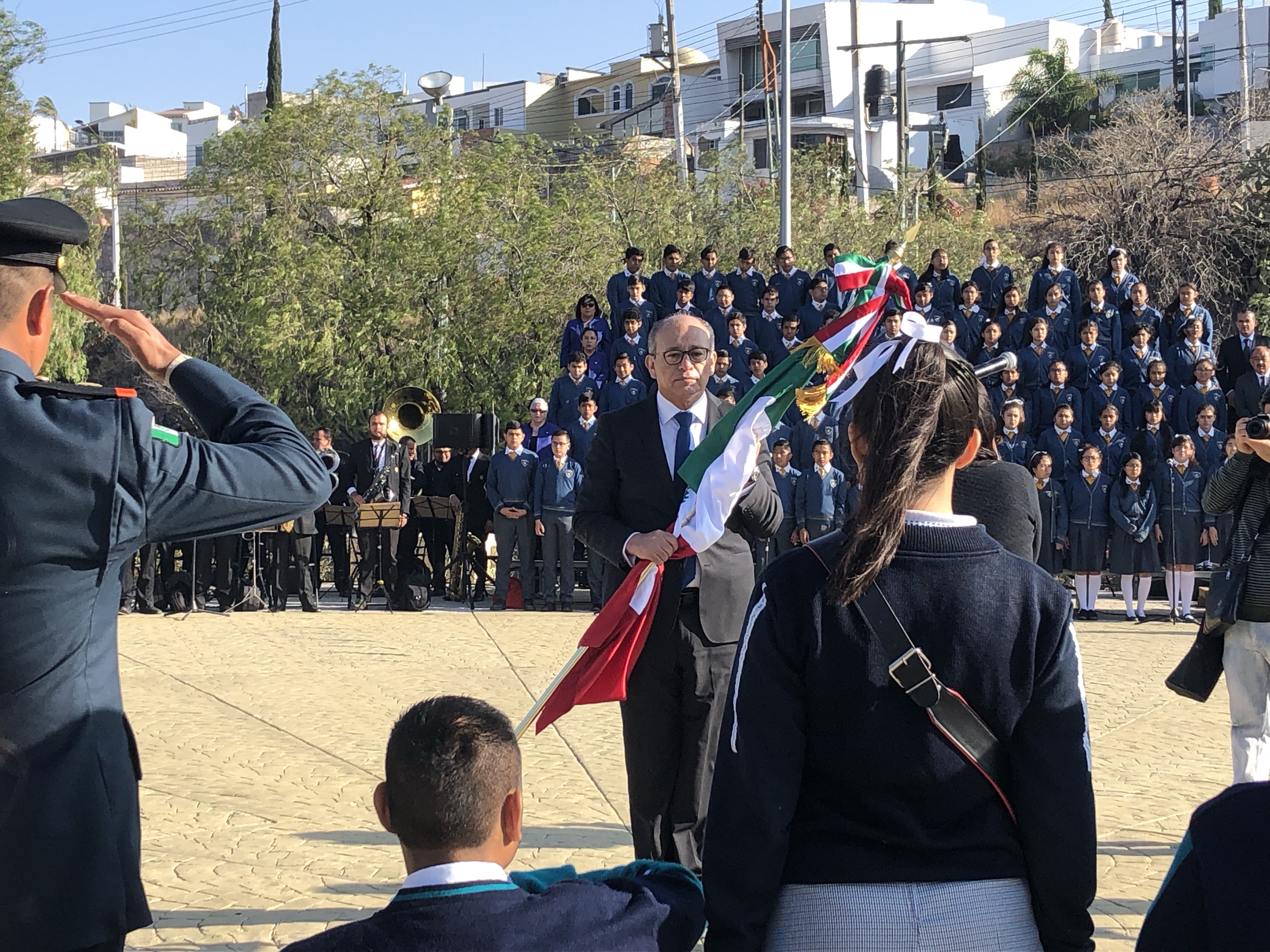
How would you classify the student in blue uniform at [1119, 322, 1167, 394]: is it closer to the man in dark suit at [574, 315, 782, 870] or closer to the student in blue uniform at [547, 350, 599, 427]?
the student in blue uniform at [547, 350, 599, 427]

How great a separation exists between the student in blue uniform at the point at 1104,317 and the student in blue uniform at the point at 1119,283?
158 mm

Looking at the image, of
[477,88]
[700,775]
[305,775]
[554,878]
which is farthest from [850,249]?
[477,88]

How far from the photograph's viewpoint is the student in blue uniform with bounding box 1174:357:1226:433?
625 inches

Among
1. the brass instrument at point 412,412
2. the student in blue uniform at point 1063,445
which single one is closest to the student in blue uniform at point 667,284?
the brass instrument at point 412,412

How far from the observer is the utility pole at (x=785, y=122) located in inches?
963

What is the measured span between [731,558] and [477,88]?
Answer: 229 feet

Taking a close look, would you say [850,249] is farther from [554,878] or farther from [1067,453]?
[554,878]

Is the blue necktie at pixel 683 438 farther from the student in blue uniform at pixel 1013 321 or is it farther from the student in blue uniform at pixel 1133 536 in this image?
the student in blue uniform at pixel 1013 321

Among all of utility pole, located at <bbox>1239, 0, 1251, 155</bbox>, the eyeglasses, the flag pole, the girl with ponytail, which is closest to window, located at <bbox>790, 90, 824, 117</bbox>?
utility pole, located at <bbox>1239, 0, 1251, 155</bbox>

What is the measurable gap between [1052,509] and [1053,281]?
353cm

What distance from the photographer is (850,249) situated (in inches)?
1248

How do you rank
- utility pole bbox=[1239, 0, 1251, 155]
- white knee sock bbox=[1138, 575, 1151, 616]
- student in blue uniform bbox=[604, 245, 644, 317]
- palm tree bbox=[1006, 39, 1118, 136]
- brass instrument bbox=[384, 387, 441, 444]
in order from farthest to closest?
palm tree bbox=[1006, 39, 1118, 136]
utility pole bbox=[1239, 0, 1251, 155]
brass instrument bbox=[384, 387, 441, 444]
student in blue uniform bbox=[604, 245, 644, 317]
white knee sock bbox=[1138, 575, 1151, 616]

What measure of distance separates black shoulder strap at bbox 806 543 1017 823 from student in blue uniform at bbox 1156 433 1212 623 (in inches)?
541

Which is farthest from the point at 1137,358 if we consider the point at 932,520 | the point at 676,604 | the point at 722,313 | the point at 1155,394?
the point at 932,520
